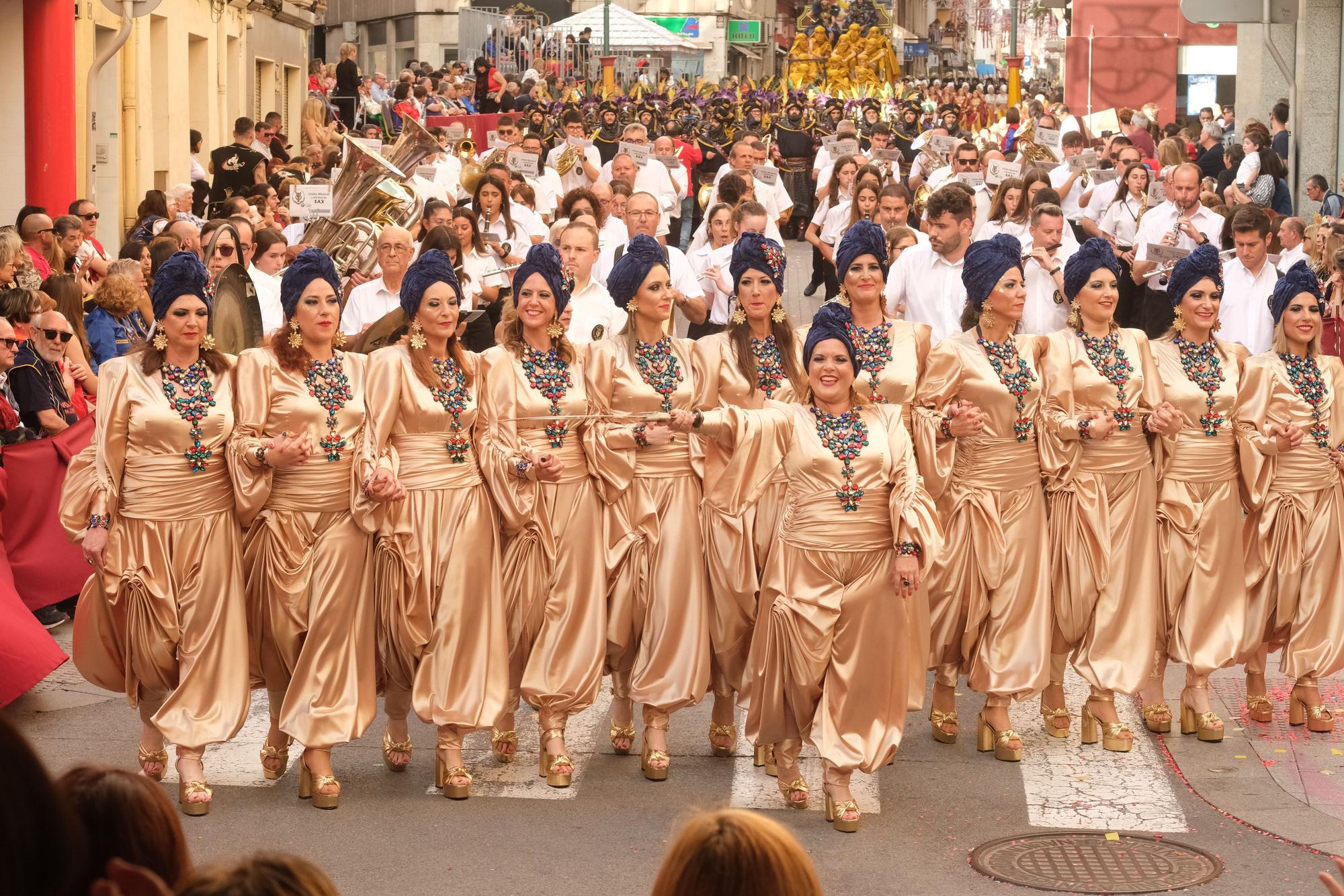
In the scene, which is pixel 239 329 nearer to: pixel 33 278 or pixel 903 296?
pixel 33 278

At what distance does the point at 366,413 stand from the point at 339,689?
1.05 m

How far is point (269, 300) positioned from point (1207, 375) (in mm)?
5445

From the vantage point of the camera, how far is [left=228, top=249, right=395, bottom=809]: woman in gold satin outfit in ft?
24.1

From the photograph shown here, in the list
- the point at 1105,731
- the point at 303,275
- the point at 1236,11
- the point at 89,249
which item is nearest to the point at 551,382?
the point at 303,275

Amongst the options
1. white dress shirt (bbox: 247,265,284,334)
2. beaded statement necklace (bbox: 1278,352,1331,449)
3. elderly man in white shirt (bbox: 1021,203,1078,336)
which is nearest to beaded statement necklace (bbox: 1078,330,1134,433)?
beaded statement necklace (bbox: 1278,352,1331,449)

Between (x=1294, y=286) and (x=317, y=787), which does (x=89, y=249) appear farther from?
(x=1294, y=286)

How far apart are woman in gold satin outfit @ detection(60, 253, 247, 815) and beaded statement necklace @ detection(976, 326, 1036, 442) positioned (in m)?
3.04

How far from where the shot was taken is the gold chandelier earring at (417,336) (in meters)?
7.53

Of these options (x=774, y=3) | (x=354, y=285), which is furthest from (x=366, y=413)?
(x=774, y=3)

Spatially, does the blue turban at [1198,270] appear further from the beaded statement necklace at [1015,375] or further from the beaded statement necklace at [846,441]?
the beaded statement necklace at [846,441]

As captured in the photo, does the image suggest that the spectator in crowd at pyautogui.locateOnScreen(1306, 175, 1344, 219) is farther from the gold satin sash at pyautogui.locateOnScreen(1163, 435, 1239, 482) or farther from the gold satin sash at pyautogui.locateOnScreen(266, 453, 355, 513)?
the gold satin sash at pyautogui.locateOnScreen(266, 453, 355, 513)

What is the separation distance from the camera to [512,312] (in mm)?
7844

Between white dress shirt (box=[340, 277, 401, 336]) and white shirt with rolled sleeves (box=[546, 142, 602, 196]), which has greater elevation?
white shirt with rolled sleeves (box=[546, 142, 602, 196])

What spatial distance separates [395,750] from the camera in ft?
25.6
